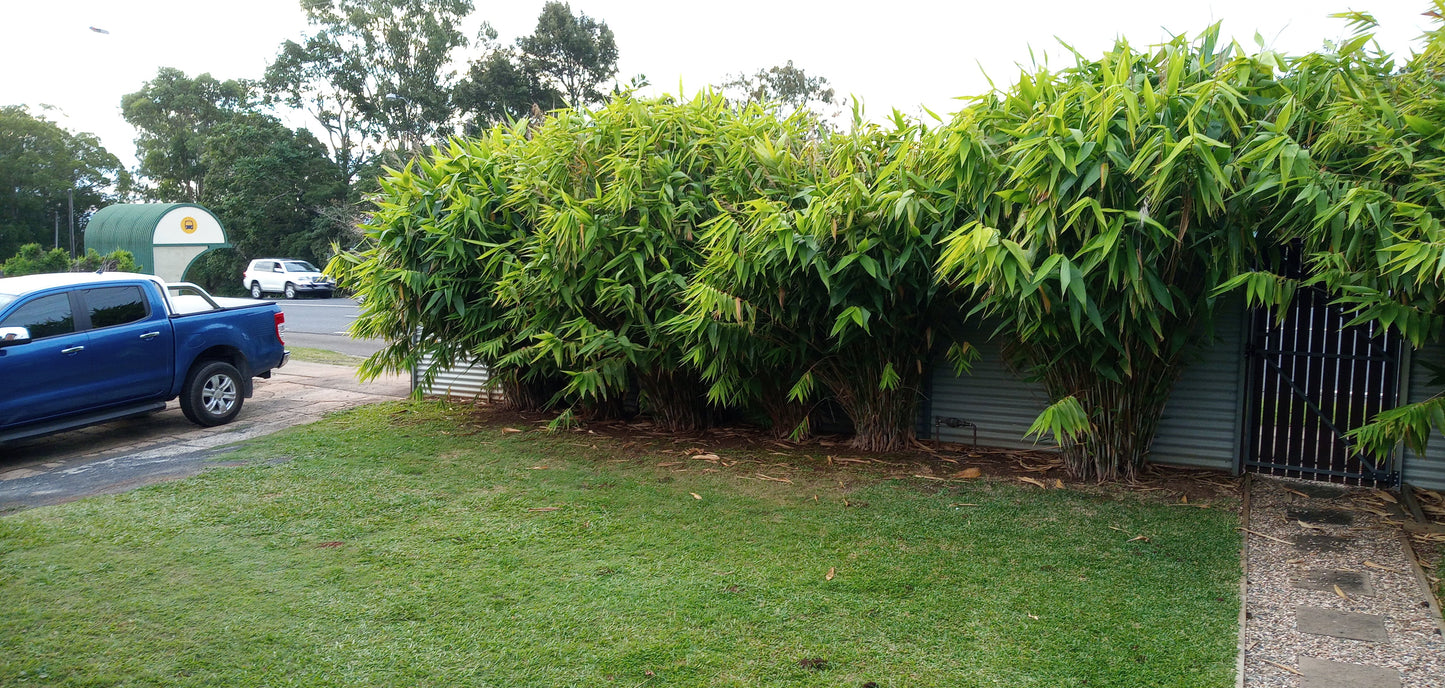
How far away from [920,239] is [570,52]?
30.8 m

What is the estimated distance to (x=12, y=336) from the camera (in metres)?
7.14

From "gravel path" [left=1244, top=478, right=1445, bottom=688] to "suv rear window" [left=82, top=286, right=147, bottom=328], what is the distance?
858 cm

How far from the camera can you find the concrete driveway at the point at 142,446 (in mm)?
6730

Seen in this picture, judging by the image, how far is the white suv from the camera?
105 feet

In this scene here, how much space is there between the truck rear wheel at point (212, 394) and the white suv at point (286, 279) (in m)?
24.2

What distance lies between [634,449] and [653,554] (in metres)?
2.70

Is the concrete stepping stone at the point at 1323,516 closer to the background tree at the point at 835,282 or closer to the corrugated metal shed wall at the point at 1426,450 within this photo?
the corrugated metal shed wall at the point at 1426,450

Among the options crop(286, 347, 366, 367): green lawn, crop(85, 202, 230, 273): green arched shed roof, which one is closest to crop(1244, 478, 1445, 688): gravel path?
crop(286, 347, 366, 367): green lawn

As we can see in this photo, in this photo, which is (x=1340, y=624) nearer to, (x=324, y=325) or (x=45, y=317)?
(x=45, y=317)

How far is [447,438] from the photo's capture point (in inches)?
324

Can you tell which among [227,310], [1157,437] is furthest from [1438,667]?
[227,310]

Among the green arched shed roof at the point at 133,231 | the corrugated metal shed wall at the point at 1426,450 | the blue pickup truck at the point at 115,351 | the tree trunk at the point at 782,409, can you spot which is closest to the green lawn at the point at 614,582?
the tree trunk at the point at 782,409

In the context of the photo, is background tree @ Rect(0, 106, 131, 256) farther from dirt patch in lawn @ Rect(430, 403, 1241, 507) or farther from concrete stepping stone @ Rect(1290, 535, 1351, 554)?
concrete stepping stone @ Rect(1290, 535, 1351, 554)

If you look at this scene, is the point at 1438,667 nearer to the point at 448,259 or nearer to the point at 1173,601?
the point at 1173,601
